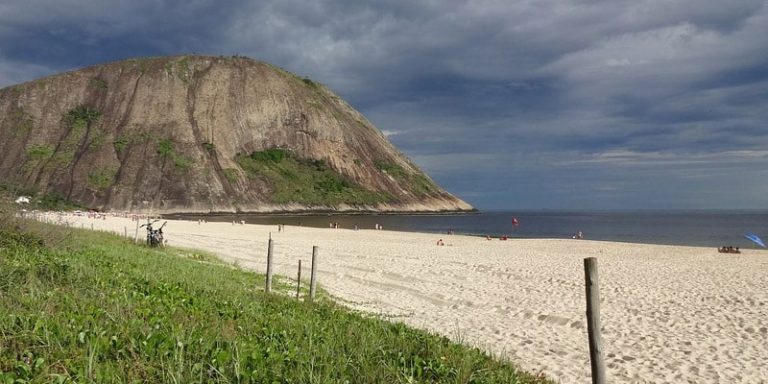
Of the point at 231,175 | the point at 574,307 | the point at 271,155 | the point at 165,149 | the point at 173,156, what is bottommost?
the point at 574,307

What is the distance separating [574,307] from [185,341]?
11.5 metres

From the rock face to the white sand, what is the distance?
252 feet

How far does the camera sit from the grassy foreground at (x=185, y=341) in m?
4.56

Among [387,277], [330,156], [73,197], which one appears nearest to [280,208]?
[330,156]

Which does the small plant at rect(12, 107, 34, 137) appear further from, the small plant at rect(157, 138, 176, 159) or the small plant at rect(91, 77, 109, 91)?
the small plant at rect(157, 138, 176, 159)

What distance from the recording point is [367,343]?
20.3ft

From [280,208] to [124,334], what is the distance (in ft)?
328

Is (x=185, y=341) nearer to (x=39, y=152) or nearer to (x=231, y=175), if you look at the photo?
(x=231, y=175)

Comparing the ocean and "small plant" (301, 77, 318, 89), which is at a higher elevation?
"small plant" (301, 77, 318, 89)

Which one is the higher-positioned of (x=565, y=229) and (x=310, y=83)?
(x=310, y=83)

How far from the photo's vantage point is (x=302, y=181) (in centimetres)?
11350

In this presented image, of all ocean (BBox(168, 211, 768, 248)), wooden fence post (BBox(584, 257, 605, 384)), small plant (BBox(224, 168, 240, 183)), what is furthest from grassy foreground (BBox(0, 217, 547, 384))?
small plant (BBox(224, 168, 240, 183))

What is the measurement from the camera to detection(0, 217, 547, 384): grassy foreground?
4562 millimetres

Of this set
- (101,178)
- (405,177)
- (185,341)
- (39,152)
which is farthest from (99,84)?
(185,341)
